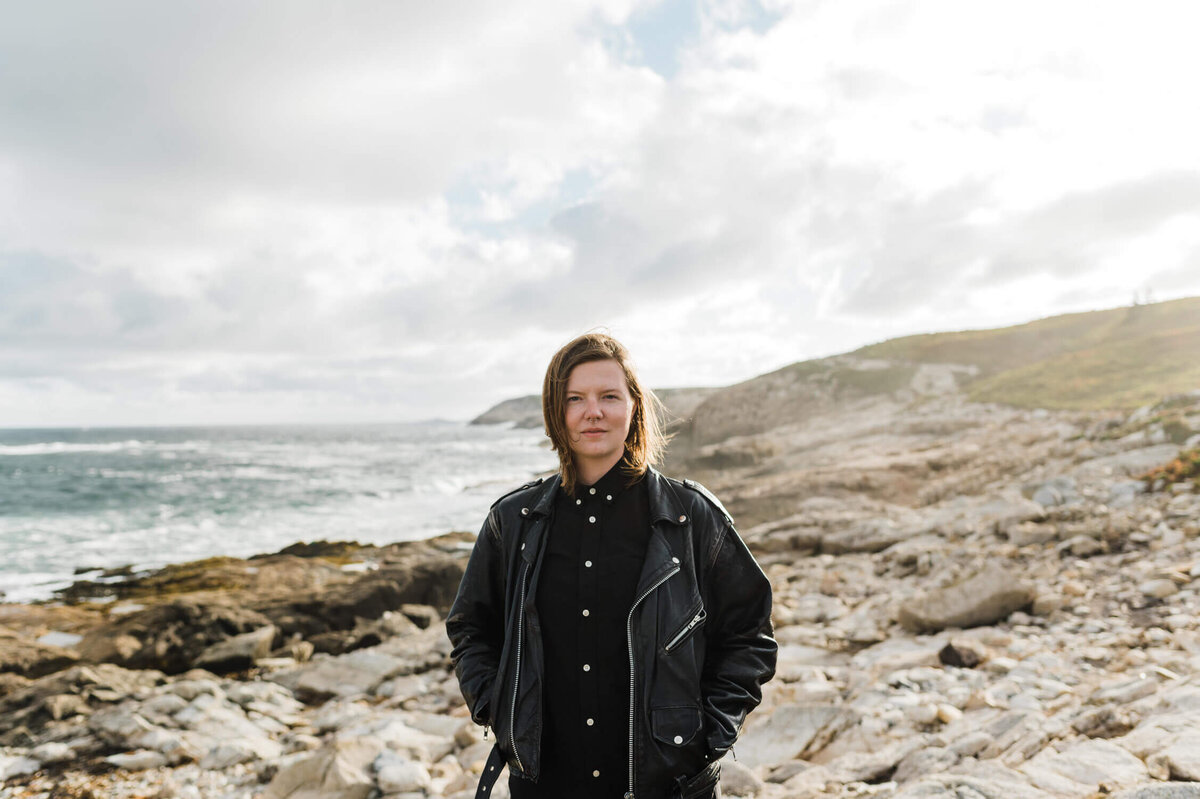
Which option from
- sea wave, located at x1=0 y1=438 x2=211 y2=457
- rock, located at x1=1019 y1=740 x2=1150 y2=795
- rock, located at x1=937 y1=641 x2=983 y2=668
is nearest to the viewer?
rock, located at x1=1019 y1=740 x2=1150 y2=795

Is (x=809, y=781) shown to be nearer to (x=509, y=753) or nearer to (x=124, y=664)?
(x=509, y=753)

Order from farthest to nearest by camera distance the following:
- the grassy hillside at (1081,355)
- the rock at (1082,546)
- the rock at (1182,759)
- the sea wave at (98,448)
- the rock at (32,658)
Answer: the sea wave at (98,448) < the grassy hillside at (1081,355) < the rock at (32,658) < the rock at (1082,546) < the rock at (1182,759)

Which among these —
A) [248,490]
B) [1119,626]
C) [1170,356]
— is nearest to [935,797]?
[1119,626]

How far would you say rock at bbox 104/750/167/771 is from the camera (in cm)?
701

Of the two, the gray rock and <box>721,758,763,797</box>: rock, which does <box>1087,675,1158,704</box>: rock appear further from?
the gray rock

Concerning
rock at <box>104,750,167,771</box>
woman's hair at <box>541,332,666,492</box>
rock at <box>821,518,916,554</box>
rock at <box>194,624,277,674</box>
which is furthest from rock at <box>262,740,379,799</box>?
rock at <box>821,518,916,554</box>

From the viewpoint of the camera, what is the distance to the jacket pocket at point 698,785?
260 centimetres

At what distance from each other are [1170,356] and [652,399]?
51.1 m

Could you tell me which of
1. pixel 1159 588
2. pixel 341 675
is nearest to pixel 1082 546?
pixel 1159 588

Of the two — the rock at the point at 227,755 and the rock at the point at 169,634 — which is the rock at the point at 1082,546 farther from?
the rock at the point at 169,634

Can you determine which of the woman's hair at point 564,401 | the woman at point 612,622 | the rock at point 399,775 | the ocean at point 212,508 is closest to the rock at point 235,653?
the rock at point 399,775

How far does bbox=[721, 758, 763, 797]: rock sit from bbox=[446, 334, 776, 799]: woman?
233 centimetres

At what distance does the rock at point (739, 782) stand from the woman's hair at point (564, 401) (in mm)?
2934

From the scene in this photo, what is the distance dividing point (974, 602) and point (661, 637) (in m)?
6.61
